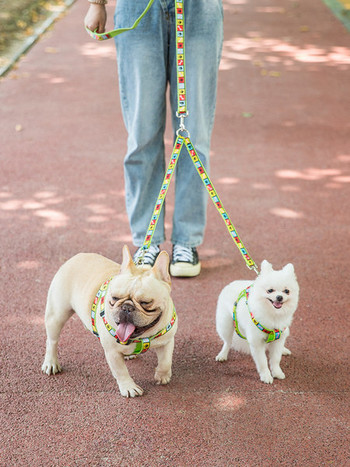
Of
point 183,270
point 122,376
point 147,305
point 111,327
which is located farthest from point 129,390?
point 183,270

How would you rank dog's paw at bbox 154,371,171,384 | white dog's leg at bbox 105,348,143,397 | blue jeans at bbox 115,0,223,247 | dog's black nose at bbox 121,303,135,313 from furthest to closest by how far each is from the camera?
1. blue jeans at bbox 115,0,223,247
2. dog's paw at bbox 154,371,171,384
3. white dog's leg at bbox 105,348,143,397
4. dog's black nose at bbox 121,303,135,313

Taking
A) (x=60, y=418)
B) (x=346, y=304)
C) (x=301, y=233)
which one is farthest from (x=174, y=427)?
(x=301, y=233)

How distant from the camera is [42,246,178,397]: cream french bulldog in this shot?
8.34 ft

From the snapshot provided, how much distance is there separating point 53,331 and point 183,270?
4.08 feet

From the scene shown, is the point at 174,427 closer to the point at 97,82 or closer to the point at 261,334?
the point at 261,334

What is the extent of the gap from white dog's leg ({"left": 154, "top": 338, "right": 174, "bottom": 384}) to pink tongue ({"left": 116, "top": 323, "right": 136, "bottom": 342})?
35 cm

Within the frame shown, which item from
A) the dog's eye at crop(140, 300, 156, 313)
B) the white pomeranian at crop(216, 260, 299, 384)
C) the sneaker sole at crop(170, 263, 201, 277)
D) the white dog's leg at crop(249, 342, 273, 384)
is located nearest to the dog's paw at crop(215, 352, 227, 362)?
the white pomeranian at crop(216, 260, 299, 384)

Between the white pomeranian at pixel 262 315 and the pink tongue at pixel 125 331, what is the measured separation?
0.63 m

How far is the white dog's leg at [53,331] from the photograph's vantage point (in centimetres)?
293

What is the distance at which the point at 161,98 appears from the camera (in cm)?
369

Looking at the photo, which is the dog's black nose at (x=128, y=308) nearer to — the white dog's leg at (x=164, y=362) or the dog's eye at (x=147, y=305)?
the dog's eye at (x=147, y=305)

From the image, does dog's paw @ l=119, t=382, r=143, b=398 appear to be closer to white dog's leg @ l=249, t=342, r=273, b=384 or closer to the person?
white dog's leg @ l=249, t=342, r=273, b=384

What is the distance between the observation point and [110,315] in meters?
2.60

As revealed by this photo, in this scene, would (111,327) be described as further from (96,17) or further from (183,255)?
(96,17)
